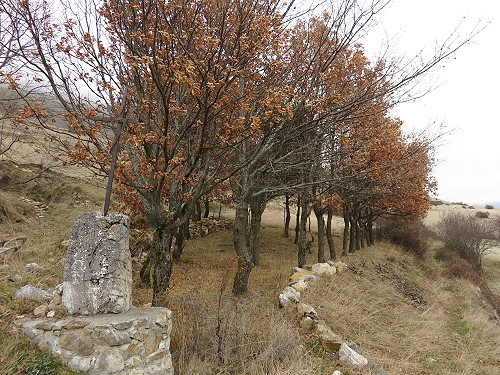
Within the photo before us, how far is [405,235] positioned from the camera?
22.6 metres

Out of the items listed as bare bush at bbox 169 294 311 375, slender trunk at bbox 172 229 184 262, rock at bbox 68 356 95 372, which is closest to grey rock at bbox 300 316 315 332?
bare bush at bbox 169 294 311 375

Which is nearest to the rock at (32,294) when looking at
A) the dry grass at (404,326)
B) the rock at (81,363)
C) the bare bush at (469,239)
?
the rock at (81,363)

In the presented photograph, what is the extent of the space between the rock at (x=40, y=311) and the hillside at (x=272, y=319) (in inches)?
9.6

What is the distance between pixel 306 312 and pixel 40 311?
444 cm

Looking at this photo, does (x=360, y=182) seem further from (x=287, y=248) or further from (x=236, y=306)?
(x=236, y=306)

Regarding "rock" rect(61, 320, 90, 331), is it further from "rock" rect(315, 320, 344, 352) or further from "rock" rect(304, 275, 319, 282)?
"rock" rect(304, 275, 319, 282)

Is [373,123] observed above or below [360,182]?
above

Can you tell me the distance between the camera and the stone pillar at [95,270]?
3.59 metres

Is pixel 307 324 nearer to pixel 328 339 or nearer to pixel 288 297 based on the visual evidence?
pixel 328 339

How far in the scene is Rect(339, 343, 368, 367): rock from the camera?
4.78 m

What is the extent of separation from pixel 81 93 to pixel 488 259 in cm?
3506

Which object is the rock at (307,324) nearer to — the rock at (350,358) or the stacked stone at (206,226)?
the rock at (350,358)

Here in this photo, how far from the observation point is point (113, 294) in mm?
3660

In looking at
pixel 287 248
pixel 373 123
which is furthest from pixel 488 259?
pixel 373 123
